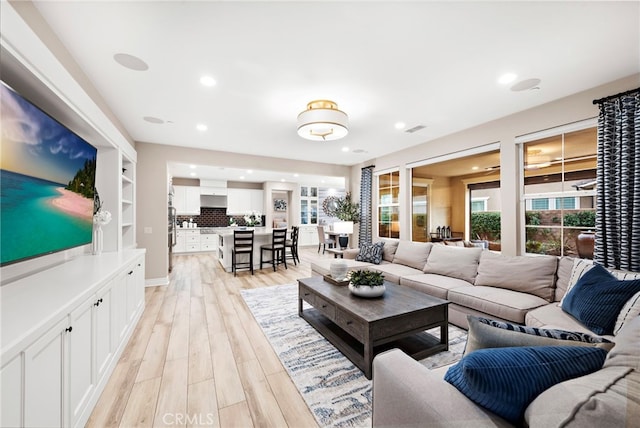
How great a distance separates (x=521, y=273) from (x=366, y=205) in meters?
3.80

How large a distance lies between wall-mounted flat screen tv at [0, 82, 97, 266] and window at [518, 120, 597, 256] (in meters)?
4.97

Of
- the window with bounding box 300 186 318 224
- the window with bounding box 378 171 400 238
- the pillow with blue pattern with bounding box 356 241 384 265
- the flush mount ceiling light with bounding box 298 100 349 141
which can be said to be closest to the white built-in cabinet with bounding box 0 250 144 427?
the flush mount ceiling light with bounding box 298 100 349 141

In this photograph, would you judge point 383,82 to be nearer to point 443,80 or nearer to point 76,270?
point 443,80

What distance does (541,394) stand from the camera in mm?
816

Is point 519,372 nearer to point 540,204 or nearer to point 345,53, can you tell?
point 345,53

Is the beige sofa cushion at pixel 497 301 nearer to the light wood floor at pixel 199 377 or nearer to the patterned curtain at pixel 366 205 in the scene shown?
the light wood floor at pixel 199 377

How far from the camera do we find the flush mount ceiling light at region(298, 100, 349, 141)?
2918 mm

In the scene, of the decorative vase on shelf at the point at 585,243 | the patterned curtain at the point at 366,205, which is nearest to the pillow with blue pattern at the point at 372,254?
the patterned curtain at the point at 366,205

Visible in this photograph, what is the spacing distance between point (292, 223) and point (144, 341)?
25.1 feet

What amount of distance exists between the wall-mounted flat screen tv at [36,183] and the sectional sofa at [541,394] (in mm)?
2139

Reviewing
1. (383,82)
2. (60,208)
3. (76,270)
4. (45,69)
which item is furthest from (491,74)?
(76,270)

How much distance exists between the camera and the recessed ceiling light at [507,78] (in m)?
2.61

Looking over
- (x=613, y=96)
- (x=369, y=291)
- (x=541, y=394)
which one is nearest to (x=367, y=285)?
(x=369, y=291)

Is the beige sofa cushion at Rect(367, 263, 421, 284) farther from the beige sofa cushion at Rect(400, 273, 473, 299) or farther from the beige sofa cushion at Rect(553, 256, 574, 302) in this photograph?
the beige sofa cushion at Rect(553, 256, 574, 302)
